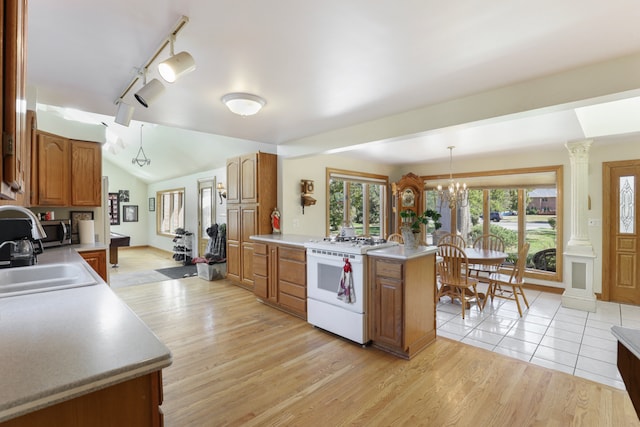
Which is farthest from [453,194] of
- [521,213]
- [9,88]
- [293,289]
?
[9,88]

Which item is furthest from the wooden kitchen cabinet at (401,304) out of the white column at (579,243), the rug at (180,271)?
the rug at (180,271)

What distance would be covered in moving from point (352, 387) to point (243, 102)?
2.57 meters

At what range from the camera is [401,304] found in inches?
105

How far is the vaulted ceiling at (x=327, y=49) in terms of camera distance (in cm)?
155

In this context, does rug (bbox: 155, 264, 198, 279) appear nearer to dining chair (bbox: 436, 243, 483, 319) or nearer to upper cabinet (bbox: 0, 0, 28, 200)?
dining chair (bbox: 436, 243, 483, 319)

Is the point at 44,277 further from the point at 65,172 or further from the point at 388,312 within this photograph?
the point at 388,312

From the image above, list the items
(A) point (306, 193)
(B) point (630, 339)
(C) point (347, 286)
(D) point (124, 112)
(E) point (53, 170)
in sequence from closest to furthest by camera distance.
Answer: (B) point (630, 339) < (D) point (124, 112) < (C) point (347, 286) < (E) point (53, 170) < (A) point (306, 193)

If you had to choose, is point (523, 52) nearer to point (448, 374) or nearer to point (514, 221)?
point (448, 374)

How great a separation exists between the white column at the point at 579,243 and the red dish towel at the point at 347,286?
3.48m

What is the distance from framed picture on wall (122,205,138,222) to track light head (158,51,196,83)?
995 cm

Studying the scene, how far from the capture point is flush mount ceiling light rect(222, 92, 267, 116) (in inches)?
105

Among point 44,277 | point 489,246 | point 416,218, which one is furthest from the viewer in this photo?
A: point 489,246

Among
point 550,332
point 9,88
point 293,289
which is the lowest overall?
point 550,332

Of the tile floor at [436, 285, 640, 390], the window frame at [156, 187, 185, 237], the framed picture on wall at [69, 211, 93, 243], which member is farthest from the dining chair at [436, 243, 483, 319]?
the window frame at [156, 187, 185, 237]
